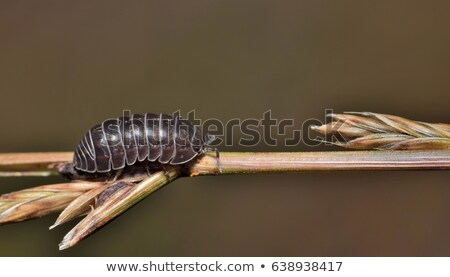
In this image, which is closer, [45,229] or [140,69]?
[45,229]

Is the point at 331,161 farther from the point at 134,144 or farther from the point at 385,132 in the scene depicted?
the point at 134,144

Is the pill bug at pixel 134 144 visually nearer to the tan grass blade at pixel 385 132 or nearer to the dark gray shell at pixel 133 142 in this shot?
the dark gray shell at pixel 133 142

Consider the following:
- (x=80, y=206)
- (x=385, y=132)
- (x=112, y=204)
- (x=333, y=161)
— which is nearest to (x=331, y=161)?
(x=333, y=161)

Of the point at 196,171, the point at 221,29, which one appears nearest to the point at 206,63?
the point at 221,29

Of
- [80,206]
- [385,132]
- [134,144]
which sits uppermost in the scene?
[385,132]

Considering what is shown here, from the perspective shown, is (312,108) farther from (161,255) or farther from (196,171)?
(196,171)

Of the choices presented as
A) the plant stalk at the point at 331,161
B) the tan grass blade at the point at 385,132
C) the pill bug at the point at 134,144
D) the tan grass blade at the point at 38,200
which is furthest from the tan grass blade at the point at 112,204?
the tan grass blade at the point at 385,132
